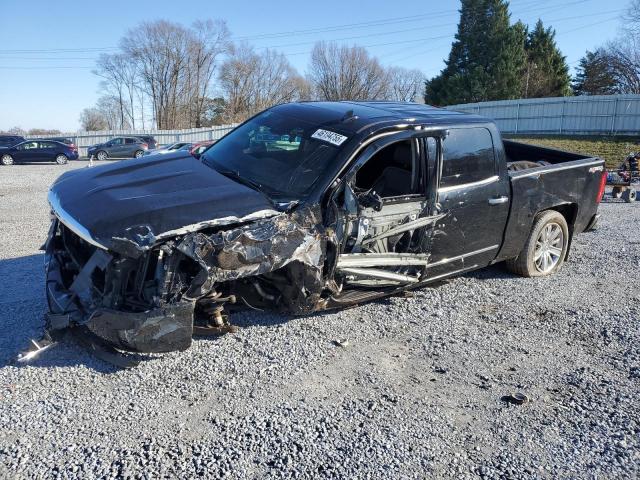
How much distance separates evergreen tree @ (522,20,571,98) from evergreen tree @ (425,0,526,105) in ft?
4.96

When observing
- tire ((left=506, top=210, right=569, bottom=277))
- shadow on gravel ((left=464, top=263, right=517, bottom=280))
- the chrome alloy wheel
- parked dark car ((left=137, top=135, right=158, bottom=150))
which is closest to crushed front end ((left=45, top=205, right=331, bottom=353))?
shadow on gravel ((left=464, top=263, right=517, bottom=280))

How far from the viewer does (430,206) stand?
461 cm

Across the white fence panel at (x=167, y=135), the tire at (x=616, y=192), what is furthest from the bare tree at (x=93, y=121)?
the tire at (x=616, y=192)

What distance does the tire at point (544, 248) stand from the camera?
19.1ft

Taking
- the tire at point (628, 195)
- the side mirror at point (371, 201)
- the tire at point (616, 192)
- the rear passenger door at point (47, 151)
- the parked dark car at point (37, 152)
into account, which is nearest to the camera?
the side mirror at point (371, 201)

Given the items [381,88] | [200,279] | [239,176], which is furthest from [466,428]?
[381,88]

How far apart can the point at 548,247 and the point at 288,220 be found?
12.3 feet

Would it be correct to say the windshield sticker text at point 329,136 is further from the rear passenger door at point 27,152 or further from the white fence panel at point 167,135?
the white fence panel at point 167,135

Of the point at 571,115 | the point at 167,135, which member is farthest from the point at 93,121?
the point at 571,115

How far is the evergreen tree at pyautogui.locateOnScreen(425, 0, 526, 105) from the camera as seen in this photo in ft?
146

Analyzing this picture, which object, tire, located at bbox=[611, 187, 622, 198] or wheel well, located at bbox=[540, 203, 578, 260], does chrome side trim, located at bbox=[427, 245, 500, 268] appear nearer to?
wheel well, located at bbox=[540, 203, 578, 260]

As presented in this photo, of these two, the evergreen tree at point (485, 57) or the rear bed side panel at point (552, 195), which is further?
the evergreen tree at point (485, 57)

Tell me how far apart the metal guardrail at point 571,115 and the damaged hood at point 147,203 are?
22.1 metres

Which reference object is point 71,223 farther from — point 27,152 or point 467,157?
point 27,152
